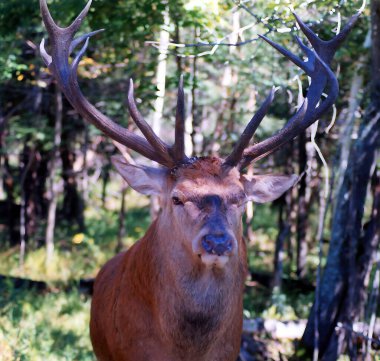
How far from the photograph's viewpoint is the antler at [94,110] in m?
4.57

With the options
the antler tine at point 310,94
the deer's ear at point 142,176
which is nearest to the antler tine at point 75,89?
the deer's ear at point 142,176

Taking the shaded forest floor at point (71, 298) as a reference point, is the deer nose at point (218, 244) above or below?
above

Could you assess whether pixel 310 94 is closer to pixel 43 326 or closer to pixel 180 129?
pixel 180 129

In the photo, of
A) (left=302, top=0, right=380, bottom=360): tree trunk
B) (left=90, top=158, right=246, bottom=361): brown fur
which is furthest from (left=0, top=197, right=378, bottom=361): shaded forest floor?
(left=90, top=158, right=246, bottom=361): brown fur

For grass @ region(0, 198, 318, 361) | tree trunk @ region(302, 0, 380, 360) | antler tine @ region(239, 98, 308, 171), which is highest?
antler tine @ region(239, 98, 308, 171)

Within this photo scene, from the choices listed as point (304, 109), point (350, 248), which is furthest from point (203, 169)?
point (350, 248)

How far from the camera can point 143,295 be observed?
4594 mm

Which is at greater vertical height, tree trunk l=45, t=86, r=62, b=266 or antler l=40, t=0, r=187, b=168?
antler l=40, t=0, r=187, b=168

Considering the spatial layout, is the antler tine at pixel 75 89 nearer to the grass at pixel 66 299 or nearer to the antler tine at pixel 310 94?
the antler tine at pixel 310 94

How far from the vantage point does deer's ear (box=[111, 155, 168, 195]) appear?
476 centimetres

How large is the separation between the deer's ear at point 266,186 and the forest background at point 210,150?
97cm

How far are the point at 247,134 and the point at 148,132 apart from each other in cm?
71

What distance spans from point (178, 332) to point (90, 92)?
856cm

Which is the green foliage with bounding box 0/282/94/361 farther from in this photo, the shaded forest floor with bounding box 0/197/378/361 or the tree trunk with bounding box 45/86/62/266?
the tree trunk with bounding box 45/86/62/266
